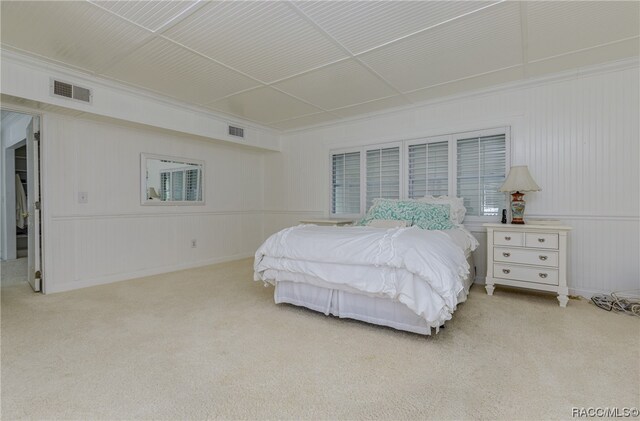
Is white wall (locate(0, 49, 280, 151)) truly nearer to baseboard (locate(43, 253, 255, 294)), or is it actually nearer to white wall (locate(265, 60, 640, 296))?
baseboard (locate(43, 253, 255, 294))

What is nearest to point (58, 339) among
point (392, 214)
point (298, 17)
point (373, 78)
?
point (298, 17)

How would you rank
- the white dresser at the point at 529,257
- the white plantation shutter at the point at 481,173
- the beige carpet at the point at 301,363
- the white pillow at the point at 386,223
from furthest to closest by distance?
the white plantation shutter at the point at 481,173
the white pillow at the point at 386,223
the white dresser at the point at 529,257
the beige carpet at the point at 301,363

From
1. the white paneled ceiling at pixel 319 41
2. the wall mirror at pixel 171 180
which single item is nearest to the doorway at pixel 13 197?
the wall mirror at pixel 171 180

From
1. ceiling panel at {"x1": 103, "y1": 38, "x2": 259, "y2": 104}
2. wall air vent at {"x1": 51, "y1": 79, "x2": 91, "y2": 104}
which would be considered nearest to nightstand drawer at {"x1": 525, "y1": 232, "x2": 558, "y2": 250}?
ceiling panel at {"x1": 103, "y1": 38, "x2": 259, "y2": 104}

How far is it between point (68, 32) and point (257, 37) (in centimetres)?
150

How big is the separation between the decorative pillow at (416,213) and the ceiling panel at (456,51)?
1427 mm

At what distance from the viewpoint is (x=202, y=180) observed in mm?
5141

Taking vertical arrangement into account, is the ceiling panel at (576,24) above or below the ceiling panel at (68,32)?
above

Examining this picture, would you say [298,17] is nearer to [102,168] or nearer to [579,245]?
[102,168]

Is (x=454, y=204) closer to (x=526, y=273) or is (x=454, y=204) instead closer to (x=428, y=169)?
(x=428, y=169)

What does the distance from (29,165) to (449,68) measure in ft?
15.8

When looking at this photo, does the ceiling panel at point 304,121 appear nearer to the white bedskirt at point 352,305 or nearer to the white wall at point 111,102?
the white wall at point 111,102

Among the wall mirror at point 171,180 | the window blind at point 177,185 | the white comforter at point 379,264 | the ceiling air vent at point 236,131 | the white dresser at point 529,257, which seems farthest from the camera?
the ceiling air vent at point 236,131

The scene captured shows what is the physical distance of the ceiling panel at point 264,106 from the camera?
405cm
